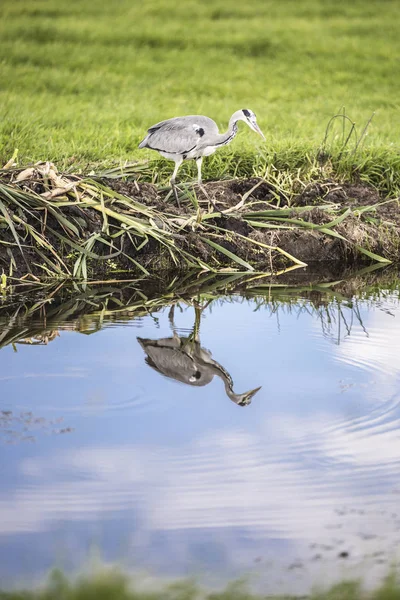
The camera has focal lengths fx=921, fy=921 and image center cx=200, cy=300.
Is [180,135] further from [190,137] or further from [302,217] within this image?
[302,217]

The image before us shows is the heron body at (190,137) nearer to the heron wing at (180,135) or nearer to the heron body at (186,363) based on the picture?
the heron wing at (180,135)

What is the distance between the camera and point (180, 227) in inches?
299

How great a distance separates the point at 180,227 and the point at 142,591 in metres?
4.98

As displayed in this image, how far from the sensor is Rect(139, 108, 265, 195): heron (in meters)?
7.67

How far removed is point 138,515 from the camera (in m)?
3.53

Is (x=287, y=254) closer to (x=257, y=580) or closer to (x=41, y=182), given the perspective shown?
(x=41, y=182)

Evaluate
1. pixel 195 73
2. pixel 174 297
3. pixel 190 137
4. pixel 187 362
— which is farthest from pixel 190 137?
pixel 195 73

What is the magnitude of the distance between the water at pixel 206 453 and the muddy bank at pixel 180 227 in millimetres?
1278

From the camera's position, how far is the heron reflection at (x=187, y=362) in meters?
5.02

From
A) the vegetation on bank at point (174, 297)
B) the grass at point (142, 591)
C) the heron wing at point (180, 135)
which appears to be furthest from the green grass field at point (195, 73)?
the grass at point (142, 591)

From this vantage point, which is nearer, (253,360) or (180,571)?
(180,571)

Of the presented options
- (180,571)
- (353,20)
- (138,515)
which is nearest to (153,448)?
(138,515)

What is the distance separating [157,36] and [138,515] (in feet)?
47.4

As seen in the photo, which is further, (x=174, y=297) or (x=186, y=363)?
(x=174, y=297)
